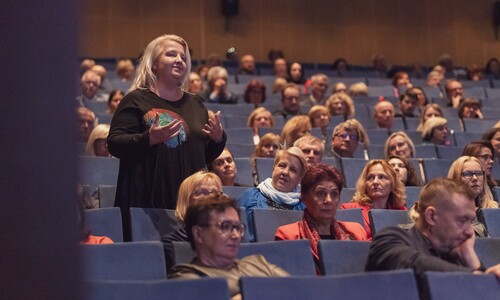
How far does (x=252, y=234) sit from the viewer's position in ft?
8.90

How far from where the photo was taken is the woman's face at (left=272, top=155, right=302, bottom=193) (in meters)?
3.09

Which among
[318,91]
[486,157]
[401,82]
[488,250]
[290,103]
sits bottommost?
[488,250]

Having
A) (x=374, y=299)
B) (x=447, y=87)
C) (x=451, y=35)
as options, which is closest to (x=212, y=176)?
(x=374, y=299)

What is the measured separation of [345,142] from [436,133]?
94cm

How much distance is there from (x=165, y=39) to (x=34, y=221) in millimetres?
2295

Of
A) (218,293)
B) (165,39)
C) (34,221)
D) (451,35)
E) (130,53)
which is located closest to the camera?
(34,221)

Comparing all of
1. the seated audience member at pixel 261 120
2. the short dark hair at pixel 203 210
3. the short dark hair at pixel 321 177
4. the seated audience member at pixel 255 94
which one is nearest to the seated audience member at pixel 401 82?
the seated audience member at pixel 255 94

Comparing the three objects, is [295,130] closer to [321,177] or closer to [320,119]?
[320,119]

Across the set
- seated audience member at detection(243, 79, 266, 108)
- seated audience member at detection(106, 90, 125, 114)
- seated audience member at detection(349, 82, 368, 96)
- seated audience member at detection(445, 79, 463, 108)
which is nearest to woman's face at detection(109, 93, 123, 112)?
seated audience member at detection(106, 90, 125, 114)

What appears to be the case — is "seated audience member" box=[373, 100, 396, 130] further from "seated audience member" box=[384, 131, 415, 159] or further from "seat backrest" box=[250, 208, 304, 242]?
"seat backrest" box=[250, 208, 304, 242]

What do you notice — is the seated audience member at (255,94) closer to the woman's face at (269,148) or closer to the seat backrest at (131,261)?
the woman's face at (269,148)

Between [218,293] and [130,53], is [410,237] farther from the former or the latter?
[130,53]

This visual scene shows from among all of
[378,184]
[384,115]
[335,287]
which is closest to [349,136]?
[384,115]

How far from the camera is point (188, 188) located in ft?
7.98
